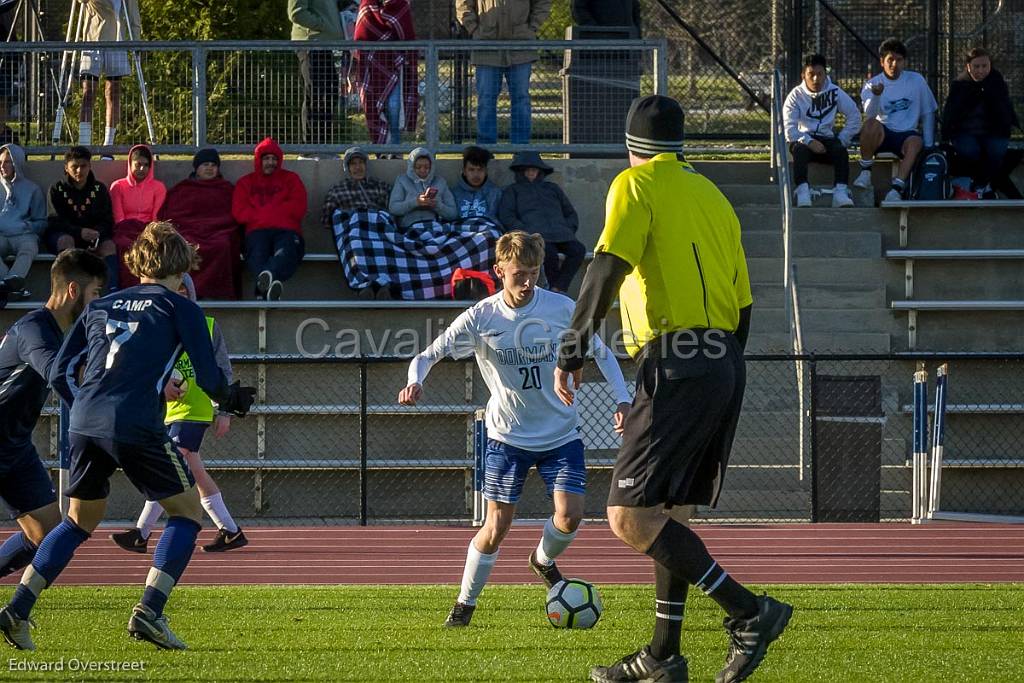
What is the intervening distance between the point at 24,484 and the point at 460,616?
221cm

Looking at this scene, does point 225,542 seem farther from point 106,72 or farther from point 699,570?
point 106,72

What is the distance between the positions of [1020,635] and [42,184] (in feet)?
35.7

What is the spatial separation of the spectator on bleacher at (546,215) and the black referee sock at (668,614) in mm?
7722

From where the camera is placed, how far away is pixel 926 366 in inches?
530

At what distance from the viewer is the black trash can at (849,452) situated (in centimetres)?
1195

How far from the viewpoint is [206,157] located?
14.0 m

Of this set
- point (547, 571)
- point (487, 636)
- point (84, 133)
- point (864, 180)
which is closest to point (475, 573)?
point (487, 636)

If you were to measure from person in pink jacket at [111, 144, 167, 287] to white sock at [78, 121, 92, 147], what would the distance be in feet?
4.32

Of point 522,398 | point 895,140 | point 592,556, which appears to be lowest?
point 592,556

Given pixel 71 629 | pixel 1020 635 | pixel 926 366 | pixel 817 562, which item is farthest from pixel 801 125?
pixel 71 629

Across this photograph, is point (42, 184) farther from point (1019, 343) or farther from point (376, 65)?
point (1019, 343)

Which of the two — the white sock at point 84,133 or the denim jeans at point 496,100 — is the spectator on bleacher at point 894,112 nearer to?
the denim jeans at point 496,100

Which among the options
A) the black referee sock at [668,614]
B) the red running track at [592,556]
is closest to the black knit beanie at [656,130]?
the black referee sock at [668,614]

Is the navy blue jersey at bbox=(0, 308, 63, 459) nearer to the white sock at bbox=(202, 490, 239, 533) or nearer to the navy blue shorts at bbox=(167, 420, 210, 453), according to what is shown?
the navy blue shorts at bbox=(167, 420, 210, 453)
